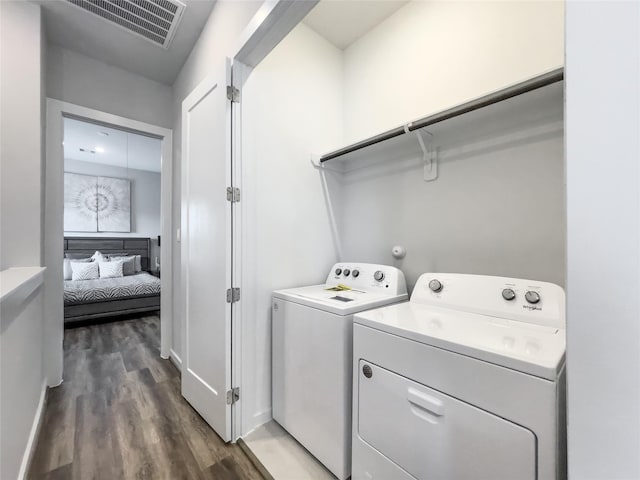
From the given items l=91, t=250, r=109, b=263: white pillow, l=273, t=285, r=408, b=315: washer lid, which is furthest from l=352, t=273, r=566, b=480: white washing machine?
l=91, t=250, r=109, b=263: white pillow

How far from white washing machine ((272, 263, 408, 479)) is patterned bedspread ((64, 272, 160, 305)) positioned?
3.43 metres

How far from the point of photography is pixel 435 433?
89cm

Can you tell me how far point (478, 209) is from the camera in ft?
4.82

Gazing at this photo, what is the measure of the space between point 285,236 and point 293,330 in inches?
23.8

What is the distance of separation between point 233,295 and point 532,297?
4.64 ft

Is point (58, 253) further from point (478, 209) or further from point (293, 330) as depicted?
point (478, 209)

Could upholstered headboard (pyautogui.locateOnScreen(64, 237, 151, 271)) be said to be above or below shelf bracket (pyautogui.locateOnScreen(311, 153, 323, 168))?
below

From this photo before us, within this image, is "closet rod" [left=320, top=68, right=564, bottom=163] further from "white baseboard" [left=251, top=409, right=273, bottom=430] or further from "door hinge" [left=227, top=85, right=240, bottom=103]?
"white baseboard" [left=251, top=409, right=273, bottom=430]

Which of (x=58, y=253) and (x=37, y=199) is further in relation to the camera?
(x=58, y=253)

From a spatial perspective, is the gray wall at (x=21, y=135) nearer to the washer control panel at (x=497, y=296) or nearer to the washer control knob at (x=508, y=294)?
the washer control panel at (x=497, y=296)

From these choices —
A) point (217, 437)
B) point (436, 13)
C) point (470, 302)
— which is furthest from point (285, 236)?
point (436, 13)

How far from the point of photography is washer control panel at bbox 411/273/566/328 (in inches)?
41.5

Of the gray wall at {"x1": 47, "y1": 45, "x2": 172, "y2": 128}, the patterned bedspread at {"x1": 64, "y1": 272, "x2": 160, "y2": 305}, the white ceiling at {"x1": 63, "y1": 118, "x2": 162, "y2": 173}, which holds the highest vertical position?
the white ceiling at {"x1": 63, "y1": 118, "x2": 162, "y2": 173}

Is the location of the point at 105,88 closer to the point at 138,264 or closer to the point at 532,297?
the point at 532,297
